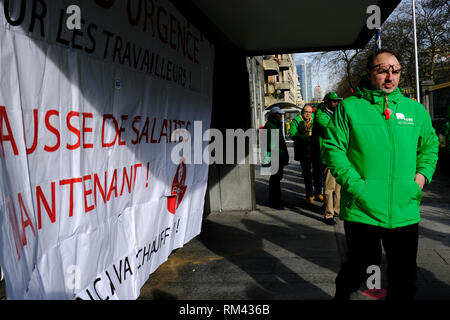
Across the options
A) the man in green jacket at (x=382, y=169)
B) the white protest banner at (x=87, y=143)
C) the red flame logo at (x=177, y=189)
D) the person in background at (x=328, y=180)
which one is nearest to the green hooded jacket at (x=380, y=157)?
the man in green jacket at (x=382, y=169)

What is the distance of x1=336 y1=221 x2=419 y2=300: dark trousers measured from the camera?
2.57 metres

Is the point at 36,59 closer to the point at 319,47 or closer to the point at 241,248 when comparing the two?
the point at 241,248

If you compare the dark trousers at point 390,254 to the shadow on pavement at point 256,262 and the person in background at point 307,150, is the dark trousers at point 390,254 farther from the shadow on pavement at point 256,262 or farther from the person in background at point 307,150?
the person in background at point 307,150

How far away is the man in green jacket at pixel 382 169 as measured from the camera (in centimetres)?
255

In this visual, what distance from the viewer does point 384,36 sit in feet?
93.3

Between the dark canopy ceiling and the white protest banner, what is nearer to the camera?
the white protest banner

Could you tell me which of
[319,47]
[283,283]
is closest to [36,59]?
[283,283]

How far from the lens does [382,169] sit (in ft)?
8.38

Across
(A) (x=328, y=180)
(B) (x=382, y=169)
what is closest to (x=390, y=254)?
(B) (x=382, y=169)

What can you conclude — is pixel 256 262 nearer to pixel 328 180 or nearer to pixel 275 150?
pixel 328 180

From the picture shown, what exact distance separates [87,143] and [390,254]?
6.55 feet

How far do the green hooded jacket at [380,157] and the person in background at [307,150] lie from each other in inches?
201

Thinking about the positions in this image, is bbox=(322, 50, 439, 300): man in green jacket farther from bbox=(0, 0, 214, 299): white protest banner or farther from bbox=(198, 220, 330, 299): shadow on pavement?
bbox=(0, 0, 214, 299): white protest banner

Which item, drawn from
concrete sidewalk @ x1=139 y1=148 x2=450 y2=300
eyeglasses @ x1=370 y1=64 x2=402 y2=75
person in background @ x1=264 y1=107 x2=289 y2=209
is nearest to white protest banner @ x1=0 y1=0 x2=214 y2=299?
concrete sidewalk @ x1=139 y1=148 x2=450 y2=300
